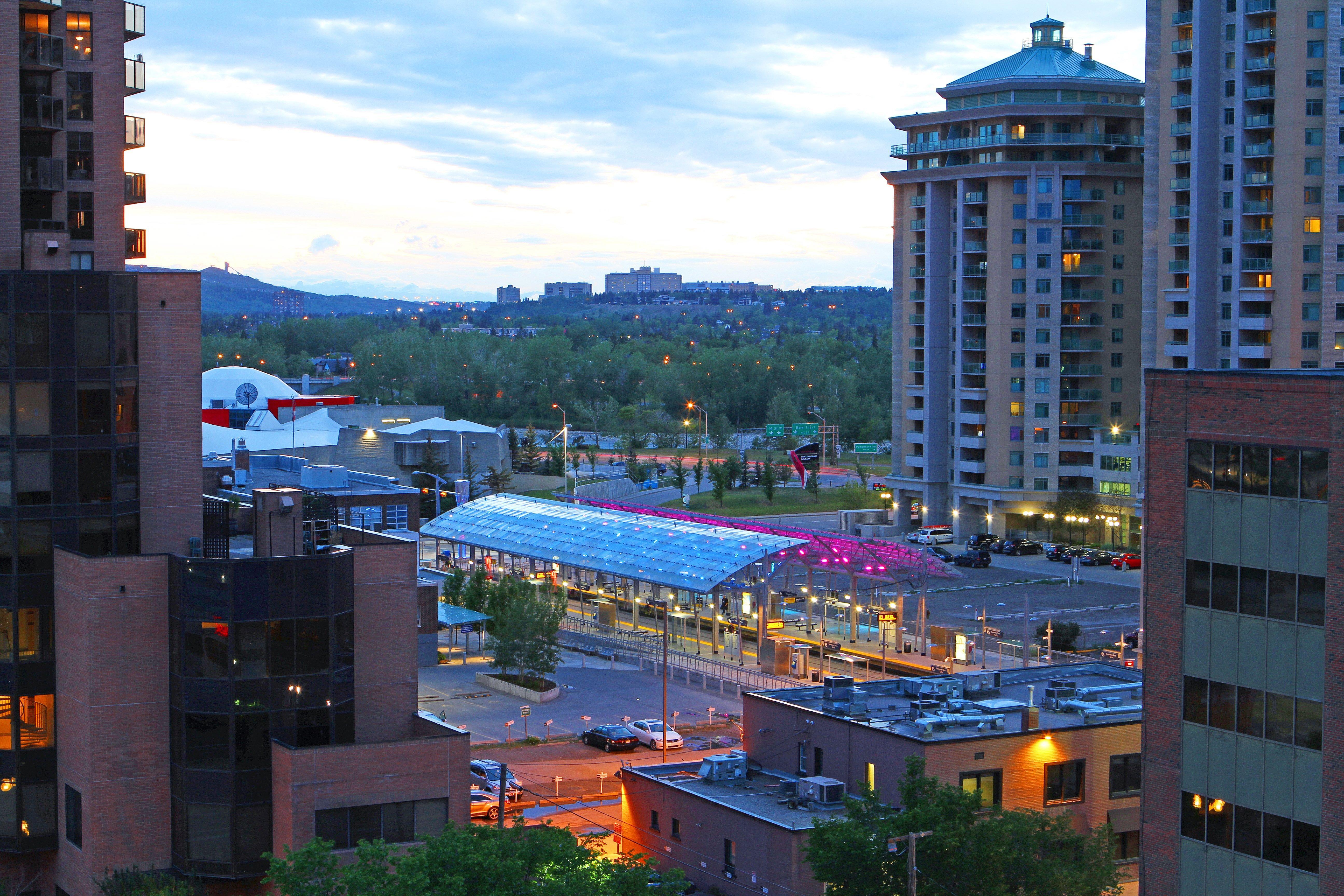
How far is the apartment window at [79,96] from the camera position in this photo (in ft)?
125

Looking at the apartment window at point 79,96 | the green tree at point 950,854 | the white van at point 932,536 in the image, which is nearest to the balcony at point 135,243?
the apartment window at point 79,96

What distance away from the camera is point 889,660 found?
69188 millimetres

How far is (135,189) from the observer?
4031cm

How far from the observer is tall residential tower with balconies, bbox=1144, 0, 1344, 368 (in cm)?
8869

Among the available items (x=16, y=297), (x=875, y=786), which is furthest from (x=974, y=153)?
(x=16, y=297)

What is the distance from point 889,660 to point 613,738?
18448 mm

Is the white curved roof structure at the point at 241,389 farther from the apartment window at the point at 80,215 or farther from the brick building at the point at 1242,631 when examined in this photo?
the brick building at the point at 1242,631

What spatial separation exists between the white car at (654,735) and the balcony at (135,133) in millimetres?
26804

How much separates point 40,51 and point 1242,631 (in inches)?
1192

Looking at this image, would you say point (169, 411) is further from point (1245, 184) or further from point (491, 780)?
point (1245, 184)

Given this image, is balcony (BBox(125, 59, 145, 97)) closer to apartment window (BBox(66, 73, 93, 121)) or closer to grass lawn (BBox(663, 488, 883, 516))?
apartment window (BBox(66, 73, 93, 121))

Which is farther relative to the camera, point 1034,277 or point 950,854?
point 1034,277

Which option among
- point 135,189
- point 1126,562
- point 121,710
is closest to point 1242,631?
point 121,710

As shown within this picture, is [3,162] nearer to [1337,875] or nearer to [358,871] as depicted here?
[358,871]
